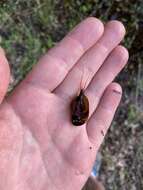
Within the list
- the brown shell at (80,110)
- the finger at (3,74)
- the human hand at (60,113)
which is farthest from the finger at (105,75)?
the finger at (3,74)

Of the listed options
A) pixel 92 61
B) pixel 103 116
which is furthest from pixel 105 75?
pixel 103 116

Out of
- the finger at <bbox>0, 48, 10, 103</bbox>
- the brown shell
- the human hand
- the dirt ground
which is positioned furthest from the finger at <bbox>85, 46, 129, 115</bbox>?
the dirt ground

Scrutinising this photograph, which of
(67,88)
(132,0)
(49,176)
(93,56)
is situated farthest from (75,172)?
(132,0)

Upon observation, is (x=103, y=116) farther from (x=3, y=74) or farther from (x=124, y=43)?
(x=124, y=43)

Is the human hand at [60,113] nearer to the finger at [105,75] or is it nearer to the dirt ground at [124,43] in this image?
the finger at [105,75]

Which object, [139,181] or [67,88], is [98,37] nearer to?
[67,88]
